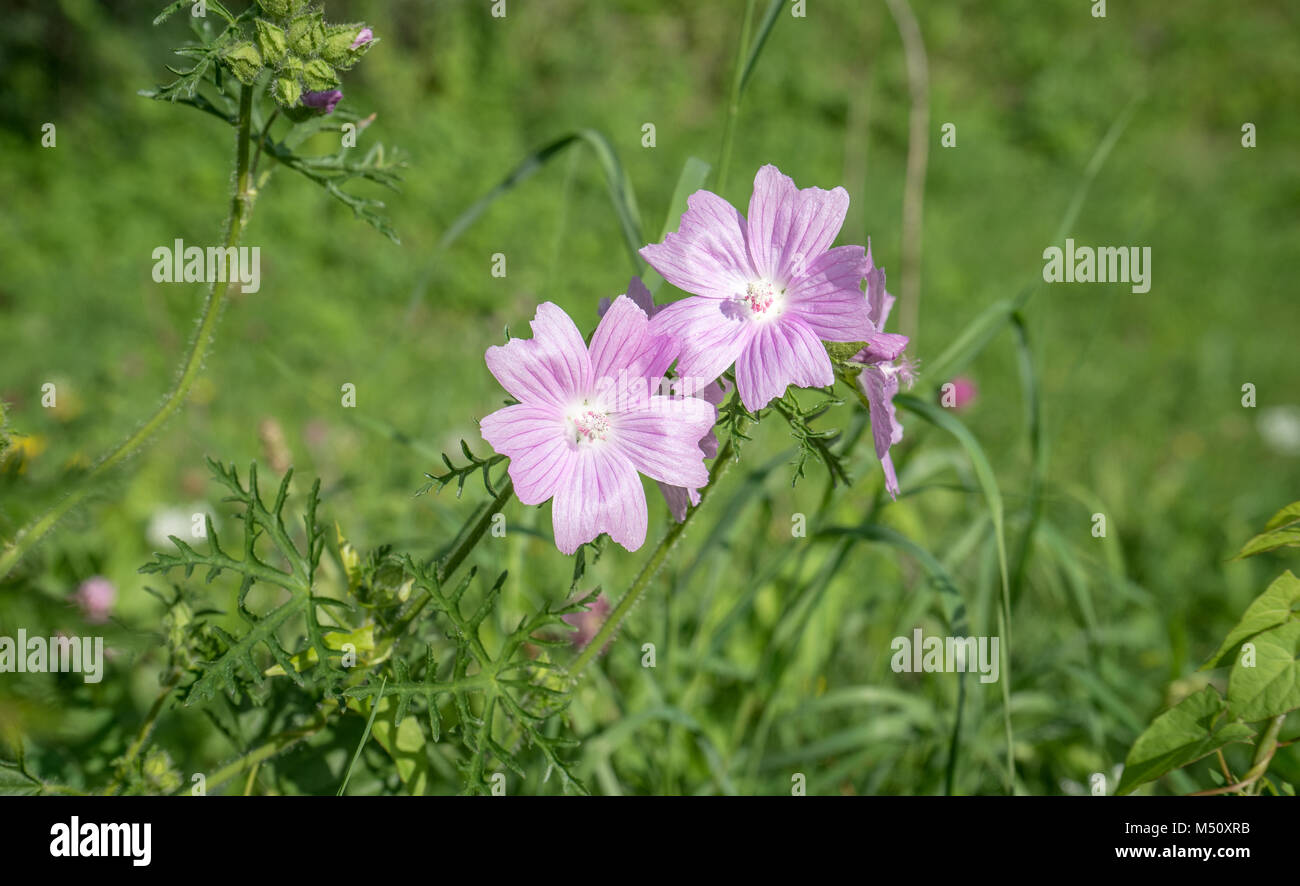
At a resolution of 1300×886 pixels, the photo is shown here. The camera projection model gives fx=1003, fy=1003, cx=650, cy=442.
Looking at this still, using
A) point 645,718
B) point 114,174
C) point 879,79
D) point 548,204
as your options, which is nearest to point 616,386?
point 645,718

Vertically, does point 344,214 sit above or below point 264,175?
above

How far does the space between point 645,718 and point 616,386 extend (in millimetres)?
664

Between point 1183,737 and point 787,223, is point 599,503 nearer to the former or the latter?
point 787,223

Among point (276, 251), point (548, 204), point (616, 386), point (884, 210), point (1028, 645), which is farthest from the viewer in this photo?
point (884, 210)

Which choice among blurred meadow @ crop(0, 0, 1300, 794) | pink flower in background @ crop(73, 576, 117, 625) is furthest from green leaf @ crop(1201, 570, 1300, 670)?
pink flower in background @ crop(73, 576, 117, 625)

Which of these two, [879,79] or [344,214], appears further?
[879,79]

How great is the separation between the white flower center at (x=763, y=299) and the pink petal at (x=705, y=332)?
0.6 inches

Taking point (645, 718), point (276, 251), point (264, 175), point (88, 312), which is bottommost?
point (645, 718)

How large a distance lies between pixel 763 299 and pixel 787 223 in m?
0.08

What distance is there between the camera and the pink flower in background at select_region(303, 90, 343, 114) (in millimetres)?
1127

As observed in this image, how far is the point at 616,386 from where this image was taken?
103 cm

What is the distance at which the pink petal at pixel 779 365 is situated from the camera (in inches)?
37.6

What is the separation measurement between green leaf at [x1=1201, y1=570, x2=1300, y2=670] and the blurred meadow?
26 cm
